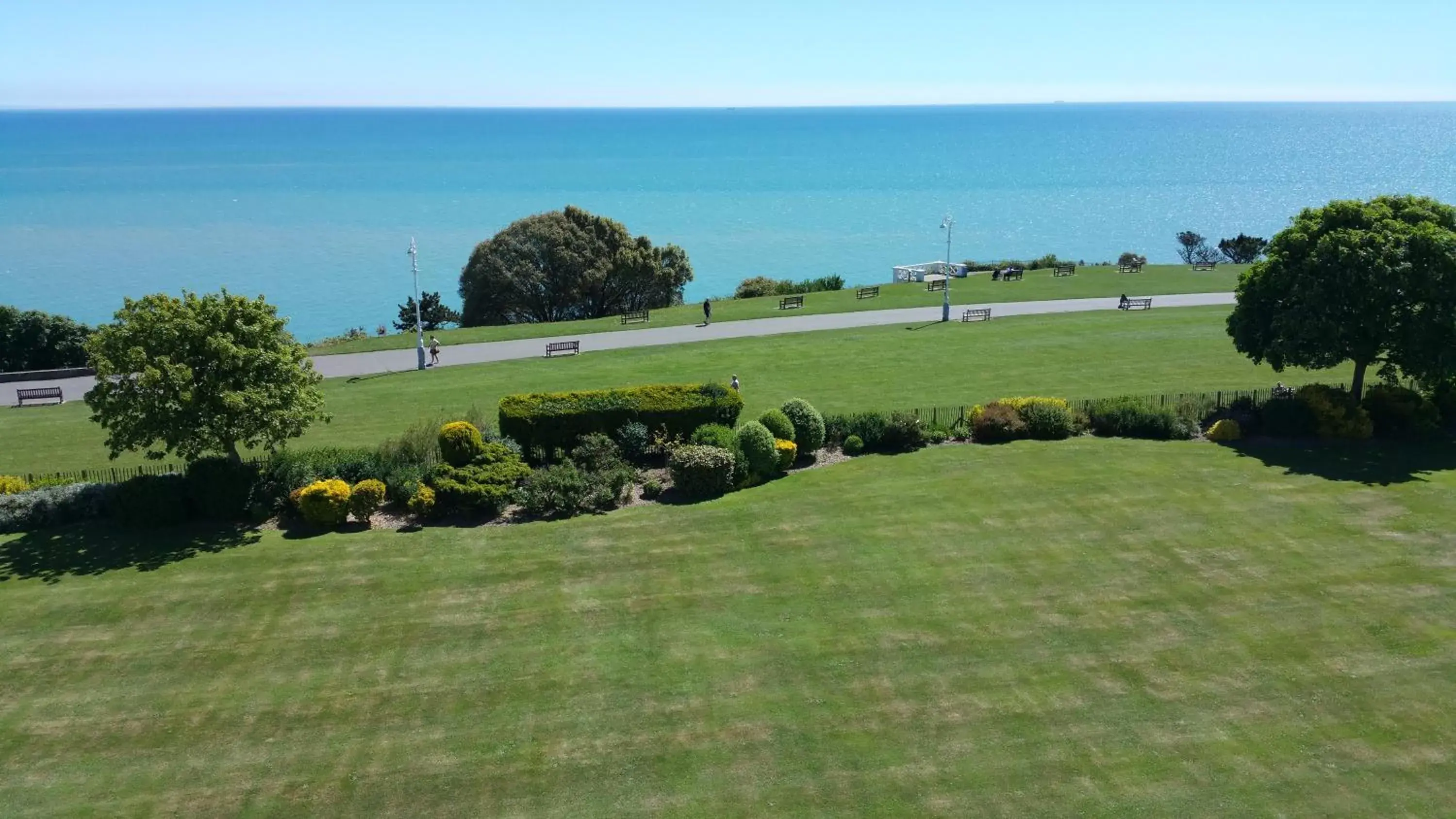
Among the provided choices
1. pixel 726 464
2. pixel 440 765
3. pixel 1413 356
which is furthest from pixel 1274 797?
pixel 1413 356

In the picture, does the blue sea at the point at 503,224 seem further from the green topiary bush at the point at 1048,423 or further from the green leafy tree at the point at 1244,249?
the green topiary bush at the point at 1048,423

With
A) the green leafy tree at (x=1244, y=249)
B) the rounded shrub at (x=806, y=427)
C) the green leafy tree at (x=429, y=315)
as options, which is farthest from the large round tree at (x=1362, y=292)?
the green leafy tree at (x=1244, y=249)

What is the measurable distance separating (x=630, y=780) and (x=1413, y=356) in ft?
82.3

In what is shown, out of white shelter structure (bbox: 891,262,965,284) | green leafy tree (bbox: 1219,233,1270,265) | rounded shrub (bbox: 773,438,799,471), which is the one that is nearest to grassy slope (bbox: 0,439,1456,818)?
rounded shrub (bbox: 773,438,799,471)

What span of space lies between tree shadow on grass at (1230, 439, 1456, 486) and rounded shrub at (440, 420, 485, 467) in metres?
21.0

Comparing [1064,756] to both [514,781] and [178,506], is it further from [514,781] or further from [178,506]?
[178,506]

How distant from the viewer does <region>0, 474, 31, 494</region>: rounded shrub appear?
975 inches

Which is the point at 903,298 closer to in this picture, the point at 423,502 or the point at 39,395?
the point at 423,502

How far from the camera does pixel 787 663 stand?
56.6 ft

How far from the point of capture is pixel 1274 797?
45.5 feet

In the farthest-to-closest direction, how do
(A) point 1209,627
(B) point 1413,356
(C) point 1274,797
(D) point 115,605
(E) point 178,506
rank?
(B) point 1413,356 → (E) point 178,506 → (D) point 115,605 → (A) point 1209,627 → (C) point 1274,797

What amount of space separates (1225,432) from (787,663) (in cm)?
1778

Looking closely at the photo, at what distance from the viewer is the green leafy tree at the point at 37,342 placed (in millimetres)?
41719

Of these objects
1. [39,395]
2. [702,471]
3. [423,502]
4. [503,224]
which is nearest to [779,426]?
[702,471]
